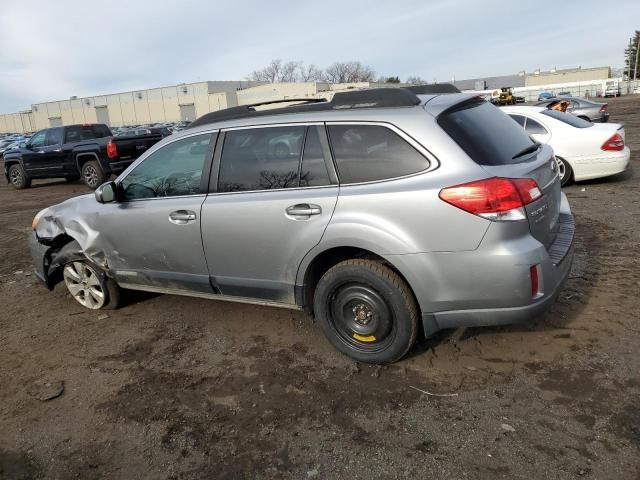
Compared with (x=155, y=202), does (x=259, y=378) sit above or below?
below

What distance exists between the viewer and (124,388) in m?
3.39

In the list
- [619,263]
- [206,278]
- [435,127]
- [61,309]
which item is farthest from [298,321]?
[619,263]

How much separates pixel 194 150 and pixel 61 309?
92.3 inches

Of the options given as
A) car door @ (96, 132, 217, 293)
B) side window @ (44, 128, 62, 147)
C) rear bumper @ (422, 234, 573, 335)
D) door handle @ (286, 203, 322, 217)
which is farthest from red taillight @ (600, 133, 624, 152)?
side window @ (44, 128, 62, 147)

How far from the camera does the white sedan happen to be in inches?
327

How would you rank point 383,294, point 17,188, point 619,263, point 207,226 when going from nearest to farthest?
point 383,294
point 207,226
point 619,263
point 17,188

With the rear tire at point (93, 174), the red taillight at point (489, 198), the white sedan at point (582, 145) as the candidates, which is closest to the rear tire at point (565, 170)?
the white sedan at point (582, 145)

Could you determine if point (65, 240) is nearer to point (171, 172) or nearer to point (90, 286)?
point (90, 286)

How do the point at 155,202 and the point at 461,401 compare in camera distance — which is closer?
the point at 461,401

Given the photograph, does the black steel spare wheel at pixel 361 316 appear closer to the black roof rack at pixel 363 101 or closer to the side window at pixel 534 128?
the black roof rack at pixel 363 101

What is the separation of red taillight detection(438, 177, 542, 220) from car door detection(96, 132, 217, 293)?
76.1 inches

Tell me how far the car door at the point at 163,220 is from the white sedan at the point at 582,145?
616cm

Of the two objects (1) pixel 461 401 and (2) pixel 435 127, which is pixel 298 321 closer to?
(1) pixel 461 401

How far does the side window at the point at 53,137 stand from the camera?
14.2 m
